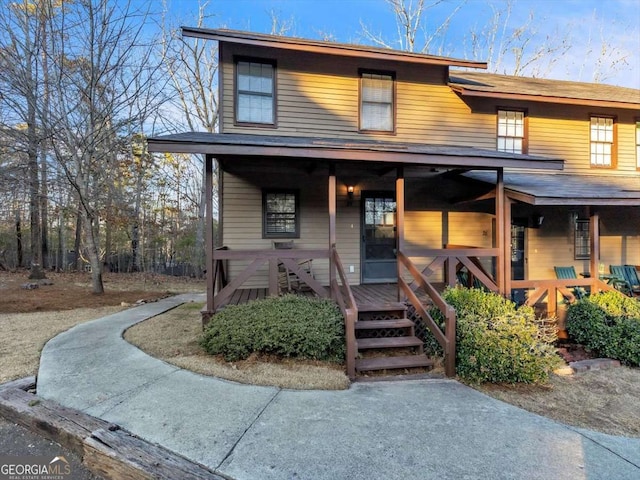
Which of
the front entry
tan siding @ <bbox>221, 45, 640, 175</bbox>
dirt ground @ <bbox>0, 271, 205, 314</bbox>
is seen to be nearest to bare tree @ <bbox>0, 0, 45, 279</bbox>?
dirt ground @ <bbox>0, 271, 205, 314</bbox>

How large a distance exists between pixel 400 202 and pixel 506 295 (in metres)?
2.69

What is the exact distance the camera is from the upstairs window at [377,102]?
814 centimetres

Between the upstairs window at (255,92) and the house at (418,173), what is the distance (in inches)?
1.0

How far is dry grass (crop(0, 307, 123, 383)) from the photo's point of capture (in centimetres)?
436

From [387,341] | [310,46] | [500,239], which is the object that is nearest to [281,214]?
[310,46]

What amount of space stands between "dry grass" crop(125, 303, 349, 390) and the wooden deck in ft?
3.42

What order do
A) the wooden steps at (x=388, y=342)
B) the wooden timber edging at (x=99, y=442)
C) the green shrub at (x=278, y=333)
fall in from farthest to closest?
the wooden steps at (x=388, y=342)
the green shrub at (x=278, y=333)
the wooden timber edging at (x=99, y=442)

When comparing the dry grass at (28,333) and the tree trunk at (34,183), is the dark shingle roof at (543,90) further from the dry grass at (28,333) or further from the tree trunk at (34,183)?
the tree trunk at (34,183)

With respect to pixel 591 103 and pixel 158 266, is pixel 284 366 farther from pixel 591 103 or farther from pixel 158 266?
pixel 158 266

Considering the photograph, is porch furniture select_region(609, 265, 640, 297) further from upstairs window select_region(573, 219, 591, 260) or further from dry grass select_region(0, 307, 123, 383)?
dry grass select_region(0, 307, 123, 383)

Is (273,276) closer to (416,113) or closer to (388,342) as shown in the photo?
(388,342)

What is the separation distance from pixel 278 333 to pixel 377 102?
622 cm

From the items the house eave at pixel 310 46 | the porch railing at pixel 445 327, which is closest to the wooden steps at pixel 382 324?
the porch railing at pixel 445 327

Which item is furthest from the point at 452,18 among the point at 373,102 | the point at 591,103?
the point at 373,102
